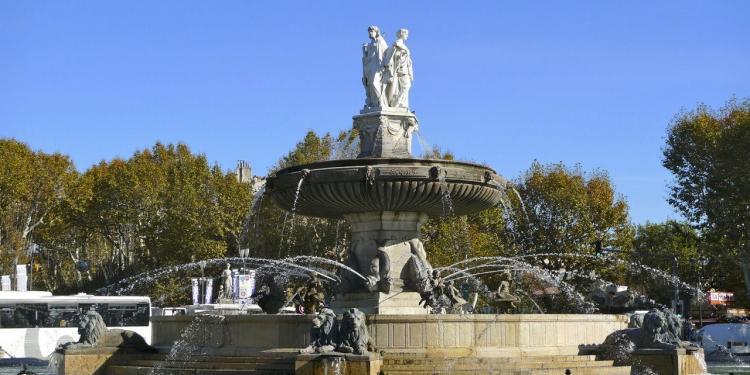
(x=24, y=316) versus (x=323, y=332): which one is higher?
(x=323, y=332)

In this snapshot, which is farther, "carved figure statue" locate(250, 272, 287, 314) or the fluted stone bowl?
"carved figure statue" locate(250, 272, 287, 314)

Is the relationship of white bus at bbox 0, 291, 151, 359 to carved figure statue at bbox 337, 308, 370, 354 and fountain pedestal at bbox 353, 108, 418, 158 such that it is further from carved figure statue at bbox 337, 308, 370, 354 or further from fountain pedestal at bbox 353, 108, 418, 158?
carved figure statue at bbox 337, 308, 370, 354

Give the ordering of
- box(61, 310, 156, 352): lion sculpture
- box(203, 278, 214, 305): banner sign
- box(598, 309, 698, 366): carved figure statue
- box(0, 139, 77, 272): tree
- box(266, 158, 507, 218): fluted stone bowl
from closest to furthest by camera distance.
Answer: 1. box(598, 309, 698, 366): carved figure statue
2. box(61, 310, 156, 352): lion sculpture
3. box(266, 158, 507, 218): fluted stone bowl
4. box(203, 278, 214, 305): banner sign
5. box(0, 139, 77, 272): tree

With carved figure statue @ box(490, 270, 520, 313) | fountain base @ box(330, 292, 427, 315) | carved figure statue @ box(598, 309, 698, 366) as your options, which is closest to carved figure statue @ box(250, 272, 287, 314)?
fountain base @ box(330, 292, 427, 315)

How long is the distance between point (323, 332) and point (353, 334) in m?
0.43

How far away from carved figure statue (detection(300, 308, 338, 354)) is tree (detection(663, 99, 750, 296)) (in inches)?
969

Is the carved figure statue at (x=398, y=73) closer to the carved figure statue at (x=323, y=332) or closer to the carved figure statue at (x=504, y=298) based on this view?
the carved figure statue at (x=504, y=298)

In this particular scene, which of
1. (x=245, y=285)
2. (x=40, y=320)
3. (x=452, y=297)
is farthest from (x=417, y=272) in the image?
(x=245, y=285)

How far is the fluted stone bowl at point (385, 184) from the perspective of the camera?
1911 cm

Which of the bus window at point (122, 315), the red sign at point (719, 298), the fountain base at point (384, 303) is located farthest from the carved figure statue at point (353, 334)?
the red sign at point (719, 298)

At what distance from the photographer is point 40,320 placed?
3456 cm

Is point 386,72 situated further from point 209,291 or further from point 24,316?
point 209,291

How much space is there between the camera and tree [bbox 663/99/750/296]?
36500 mm

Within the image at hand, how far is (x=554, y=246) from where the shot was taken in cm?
4725
